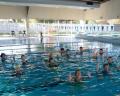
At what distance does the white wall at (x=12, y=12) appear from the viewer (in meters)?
19.5

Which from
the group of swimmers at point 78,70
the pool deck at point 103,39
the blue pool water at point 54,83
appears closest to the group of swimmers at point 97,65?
the group of swimmers at point 78,70

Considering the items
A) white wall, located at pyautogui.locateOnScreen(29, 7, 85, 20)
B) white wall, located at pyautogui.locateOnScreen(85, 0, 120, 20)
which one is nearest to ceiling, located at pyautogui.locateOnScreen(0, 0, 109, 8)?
white wall, located at pyautogui.locateOnScreen(85, 0, 120, 20)

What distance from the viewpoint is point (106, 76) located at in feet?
29.8

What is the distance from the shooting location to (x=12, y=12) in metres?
20.1

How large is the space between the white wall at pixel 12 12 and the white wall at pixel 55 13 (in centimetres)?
66

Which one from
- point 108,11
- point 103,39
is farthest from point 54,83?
point 103,39

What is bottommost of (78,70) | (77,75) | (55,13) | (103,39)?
(77,75)

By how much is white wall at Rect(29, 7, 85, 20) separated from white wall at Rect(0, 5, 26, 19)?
2.17 ft

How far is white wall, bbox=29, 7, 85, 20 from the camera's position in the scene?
2053 centimetres

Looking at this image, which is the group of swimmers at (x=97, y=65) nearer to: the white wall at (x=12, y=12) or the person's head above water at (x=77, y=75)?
the person's head above water at (x=77, y=75)

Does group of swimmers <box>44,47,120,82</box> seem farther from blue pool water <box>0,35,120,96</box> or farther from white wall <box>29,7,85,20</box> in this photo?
white wall <box>29,7,85,20</box>

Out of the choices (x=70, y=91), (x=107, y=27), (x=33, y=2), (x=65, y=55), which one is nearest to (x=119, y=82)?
(x=70, y=91)

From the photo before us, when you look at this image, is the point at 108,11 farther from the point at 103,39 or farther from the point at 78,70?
the point at 78,70

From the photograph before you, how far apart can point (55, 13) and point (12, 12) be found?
3449 millimetres
